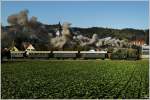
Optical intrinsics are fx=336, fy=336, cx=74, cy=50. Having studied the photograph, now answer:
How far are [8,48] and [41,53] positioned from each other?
16.1 feet

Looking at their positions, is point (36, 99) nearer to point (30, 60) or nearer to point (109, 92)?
point (109, 92)

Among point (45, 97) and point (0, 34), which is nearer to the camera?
point (45, 97)

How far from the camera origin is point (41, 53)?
3219 centimetres

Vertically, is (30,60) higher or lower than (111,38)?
lower

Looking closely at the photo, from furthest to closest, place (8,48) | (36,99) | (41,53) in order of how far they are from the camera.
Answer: (41,53)
(8,48)
(36,99)

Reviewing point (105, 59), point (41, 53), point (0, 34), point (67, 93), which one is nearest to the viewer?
point (67, 93)

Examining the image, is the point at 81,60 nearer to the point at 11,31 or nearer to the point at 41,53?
the point at 41,53

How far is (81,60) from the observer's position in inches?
1425

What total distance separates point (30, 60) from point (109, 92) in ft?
74.9

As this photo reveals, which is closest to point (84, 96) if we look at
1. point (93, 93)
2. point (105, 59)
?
point (93, 93)

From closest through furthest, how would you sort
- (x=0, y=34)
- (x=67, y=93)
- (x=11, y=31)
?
(x=67, y=93) → (x=0, y=34) → (x=11, y=31)

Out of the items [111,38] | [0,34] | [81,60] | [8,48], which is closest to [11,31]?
[0,34]

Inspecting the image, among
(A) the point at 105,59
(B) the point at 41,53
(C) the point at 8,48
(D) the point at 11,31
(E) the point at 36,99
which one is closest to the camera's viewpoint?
(E) the point at 36,99

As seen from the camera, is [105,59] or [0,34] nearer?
[0,34]
